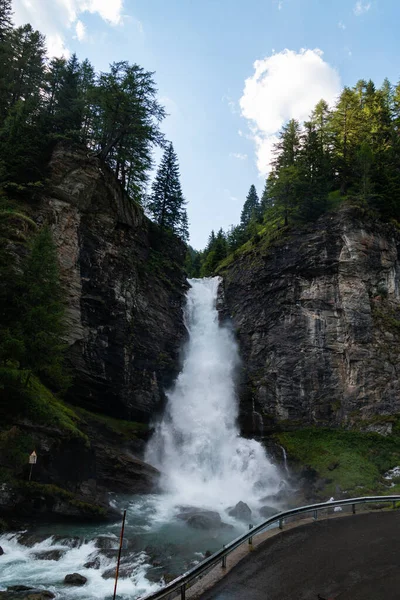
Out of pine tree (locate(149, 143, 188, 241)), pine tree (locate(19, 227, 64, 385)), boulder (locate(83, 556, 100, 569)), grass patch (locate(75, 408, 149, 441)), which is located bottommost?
boulder (locate(83, 556, 100, 569))

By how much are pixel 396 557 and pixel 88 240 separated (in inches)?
923

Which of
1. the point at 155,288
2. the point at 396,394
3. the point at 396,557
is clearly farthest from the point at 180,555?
the point at 155,288

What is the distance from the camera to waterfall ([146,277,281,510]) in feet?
77.3

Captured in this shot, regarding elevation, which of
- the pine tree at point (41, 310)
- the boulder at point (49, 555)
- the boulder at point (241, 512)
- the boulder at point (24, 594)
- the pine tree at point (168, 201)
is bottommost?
the boulder at point (241, 512)

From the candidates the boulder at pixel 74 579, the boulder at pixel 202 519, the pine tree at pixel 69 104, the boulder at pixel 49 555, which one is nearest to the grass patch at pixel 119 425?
the boulder at pixel 202 519

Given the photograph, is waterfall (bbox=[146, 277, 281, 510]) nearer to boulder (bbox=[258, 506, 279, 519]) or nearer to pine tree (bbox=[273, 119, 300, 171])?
boulder (bbox=[258, 506, 279, 519])

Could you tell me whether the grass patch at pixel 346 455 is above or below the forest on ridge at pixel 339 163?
below

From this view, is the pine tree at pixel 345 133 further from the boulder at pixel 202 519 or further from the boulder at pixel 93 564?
the boulder at pixel 93 564

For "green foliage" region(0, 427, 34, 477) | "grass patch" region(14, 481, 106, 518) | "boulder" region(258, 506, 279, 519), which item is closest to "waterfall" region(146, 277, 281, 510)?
"boulder" region(258, 506, 279, 519)

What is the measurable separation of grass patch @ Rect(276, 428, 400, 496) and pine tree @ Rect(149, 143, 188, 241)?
21913mm

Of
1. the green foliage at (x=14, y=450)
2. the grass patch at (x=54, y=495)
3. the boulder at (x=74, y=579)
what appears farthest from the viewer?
the grass patch at (x=54, y=495)

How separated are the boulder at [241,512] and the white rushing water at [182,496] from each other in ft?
1.18

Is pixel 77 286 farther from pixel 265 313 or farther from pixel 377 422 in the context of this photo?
pixel 377 422

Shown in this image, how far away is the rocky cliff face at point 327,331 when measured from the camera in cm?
2658
